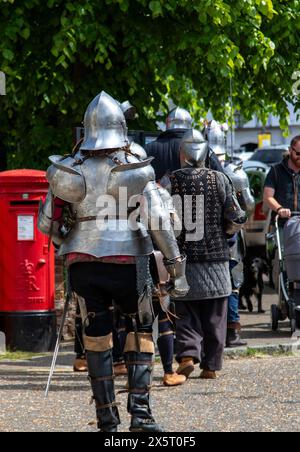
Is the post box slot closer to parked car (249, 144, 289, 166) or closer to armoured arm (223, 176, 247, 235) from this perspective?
armoured arm (223, 176, 247, 235)

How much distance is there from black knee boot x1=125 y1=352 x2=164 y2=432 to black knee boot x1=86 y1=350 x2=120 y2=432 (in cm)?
9

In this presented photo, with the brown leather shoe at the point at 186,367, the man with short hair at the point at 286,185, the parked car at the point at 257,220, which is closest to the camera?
the brown leather shoe at the point at 186,367

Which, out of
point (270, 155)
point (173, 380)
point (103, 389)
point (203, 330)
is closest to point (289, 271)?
point (203, 330)

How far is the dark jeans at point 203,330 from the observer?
30.6 ft

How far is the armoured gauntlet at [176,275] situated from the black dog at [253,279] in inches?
284

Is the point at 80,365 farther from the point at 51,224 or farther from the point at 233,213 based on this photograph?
the point at 51,224

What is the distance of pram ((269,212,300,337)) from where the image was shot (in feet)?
37.5

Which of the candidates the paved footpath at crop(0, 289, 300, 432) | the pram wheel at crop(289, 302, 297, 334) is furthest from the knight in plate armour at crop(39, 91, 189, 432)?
the pram wheel at crop(289, 302, 297, 334)

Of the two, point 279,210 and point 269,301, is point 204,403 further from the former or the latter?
point 269,301

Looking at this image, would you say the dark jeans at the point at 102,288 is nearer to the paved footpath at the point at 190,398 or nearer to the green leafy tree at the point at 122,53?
the paved footpath at the point at 190,398

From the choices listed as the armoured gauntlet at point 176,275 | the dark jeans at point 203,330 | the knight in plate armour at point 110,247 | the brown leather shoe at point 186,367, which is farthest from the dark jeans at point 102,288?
the dark jeans at point 203,330

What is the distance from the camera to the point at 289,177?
12.0 meters
